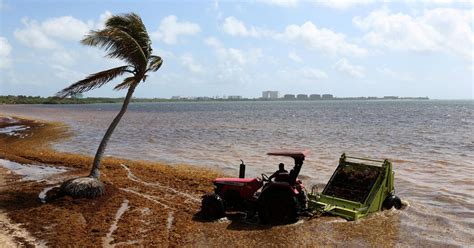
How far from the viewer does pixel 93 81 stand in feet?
37.9

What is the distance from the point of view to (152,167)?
56.7 ft

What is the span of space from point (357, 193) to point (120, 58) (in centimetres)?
746

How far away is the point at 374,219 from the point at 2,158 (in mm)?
16506

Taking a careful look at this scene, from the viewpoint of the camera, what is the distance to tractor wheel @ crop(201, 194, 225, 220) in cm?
965

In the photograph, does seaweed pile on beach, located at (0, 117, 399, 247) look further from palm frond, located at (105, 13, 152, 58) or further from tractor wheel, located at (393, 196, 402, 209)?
palm frond, located at (105, 13, 152, 58)

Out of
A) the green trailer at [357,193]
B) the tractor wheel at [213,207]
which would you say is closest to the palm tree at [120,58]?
the tractor wheel at [213,207]

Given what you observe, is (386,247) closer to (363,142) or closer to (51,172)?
(51,172)

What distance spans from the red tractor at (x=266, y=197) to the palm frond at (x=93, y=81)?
449 cm

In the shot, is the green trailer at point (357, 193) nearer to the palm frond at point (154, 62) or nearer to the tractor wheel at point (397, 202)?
the tractor wheel at point (397, 202)

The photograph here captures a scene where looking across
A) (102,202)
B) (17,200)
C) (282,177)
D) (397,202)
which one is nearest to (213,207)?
(282,177)

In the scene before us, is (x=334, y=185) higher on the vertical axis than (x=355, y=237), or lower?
higher

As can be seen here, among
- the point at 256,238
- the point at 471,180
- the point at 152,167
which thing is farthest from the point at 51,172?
the point at 471,180

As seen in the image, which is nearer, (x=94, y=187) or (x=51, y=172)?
(x=94, y=187)

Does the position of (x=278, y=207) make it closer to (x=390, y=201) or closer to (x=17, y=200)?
(x=390, y=201)
